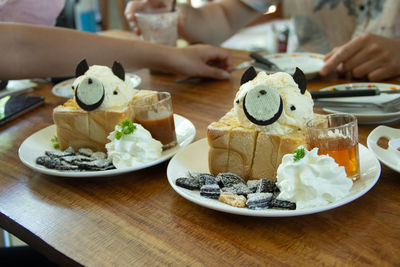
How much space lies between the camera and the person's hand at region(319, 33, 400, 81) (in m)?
1.71

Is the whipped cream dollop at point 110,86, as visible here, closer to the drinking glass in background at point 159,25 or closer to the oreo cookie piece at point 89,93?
the oreo cookie piece at point 89,93

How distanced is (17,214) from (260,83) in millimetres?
641

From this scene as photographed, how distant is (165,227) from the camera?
87cm

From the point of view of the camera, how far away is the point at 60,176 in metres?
1.12

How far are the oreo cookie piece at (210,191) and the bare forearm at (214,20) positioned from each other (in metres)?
1.71

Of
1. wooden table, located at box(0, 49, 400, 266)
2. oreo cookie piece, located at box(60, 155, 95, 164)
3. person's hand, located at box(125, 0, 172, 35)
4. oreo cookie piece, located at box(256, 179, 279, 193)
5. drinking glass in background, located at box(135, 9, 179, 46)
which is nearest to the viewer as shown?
wooden table, located at box(0, 49, 400, 266)

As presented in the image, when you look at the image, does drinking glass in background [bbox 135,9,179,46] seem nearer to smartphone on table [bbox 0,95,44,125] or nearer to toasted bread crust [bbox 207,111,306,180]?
smartphone on table [bbox 0,95,44,125]

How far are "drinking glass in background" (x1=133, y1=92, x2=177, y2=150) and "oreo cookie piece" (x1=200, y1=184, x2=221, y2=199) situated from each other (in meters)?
0.31

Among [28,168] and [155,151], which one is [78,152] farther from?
[155,151]

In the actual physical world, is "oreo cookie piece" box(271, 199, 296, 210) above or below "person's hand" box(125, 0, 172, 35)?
below

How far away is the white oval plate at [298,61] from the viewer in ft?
6.21

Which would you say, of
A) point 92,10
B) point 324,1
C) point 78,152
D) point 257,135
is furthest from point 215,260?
point 92,10

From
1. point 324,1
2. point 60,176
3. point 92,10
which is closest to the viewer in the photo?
point 60,176

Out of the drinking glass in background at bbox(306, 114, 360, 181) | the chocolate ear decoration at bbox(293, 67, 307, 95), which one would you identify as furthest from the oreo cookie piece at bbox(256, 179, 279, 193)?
the chocolate ear decoration at bbox(293, 67, 307, 95)
